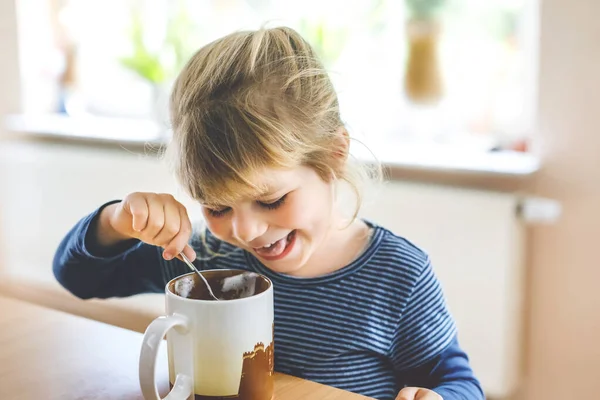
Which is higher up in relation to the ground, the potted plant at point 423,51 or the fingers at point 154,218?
the potted plant at point 423,51

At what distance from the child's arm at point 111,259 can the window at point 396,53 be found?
74 centimetres

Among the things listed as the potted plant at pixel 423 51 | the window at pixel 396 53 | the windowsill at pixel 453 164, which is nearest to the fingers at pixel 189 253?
the windowsill at pixel 453 164

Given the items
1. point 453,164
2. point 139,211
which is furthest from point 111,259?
point 453,164

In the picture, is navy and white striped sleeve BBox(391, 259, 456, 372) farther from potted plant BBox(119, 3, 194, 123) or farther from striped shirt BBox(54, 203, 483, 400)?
potted plant BBox(119, 3, 194, 123)

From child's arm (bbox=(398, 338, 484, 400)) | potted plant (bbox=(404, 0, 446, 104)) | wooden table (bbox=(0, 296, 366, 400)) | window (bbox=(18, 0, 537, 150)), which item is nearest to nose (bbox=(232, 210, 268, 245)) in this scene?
wooden table (bbox=(0, 296, 366, 400))

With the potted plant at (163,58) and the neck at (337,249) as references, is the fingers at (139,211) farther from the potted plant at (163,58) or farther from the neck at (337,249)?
the potted plant at (163,58)

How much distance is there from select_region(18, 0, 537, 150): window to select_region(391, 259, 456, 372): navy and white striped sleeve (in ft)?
2.59

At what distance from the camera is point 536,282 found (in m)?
1.50

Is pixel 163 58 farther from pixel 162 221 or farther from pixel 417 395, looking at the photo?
pixel 417 395

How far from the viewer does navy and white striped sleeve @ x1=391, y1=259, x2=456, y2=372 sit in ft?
2.61

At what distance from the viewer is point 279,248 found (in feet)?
2.55

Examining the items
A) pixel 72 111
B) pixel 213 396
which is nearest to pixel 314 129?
pixel 213 396

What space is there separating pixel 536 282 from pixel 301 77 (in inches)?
36.7

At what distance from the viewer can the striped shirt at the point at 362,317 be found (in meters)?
0.81
